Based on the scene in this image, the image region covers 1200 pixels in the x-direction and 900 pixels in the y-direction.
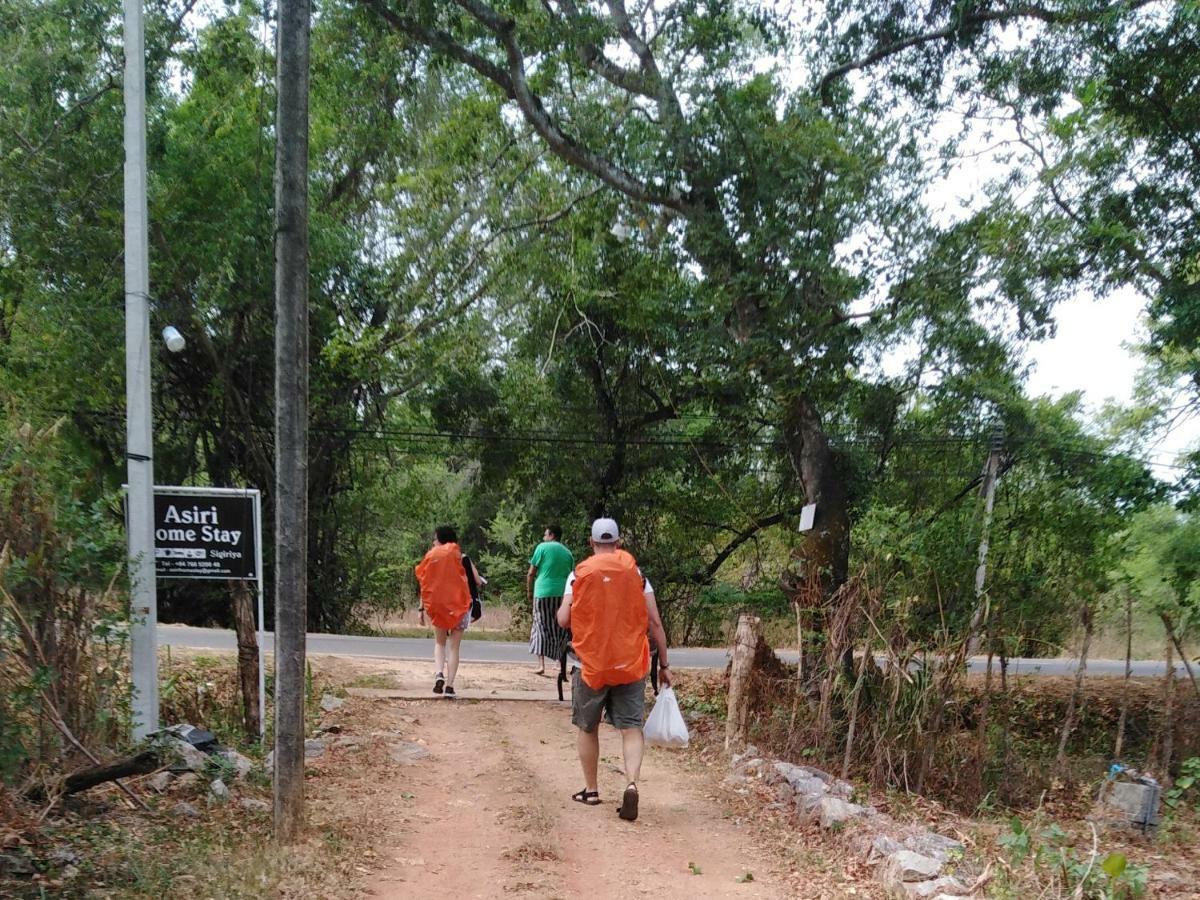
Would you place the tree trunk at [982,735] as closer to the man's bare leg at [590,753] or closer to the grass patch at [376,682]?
the man's bare leg at [590,753]

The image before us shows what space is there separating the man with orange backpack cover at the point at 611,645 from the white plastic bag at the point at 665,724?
20 centimetres

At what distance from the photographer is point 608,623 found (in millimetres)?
6137

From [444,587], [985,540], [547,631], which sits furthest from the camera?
[547,631]

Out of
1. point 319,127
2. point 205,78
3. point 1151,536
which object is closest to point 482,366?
point 319,127

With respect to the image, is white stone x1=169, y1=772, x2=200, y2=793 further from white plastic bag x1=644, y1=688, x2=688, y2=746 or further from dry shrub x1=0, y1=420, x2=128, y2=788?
white plastic bag x1=644, y1=688, x2=688, y2=746

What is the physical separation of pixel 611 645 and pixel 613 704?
0.43 metres

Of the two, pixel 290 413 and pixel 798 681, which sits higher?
pixel 290 413

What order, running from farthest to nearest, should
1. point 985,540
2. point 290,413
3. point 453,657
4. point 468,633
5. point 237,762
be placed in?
1. point 468,633
2. point 985,540
3. point 453,657
4. point 237,762
5. point 290,413

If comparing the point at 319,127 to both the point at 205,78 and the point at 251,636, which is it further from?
the point at 251,636

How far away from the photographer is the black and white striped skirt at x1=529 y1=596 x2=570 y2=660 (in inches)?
420

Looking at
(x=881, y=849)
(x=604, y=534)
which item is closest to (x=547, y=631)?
(x=604, y=534)

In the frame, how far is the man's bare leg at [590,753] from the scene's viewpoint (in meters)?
6.36

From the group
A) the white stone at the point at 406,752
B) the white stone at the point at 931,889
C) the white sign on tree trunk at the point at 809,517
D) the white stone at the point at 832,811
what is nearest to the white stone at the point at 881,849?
the white stone at the point at 931,889

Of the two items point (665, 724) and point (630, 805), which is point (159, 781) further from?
point (665, 724)
